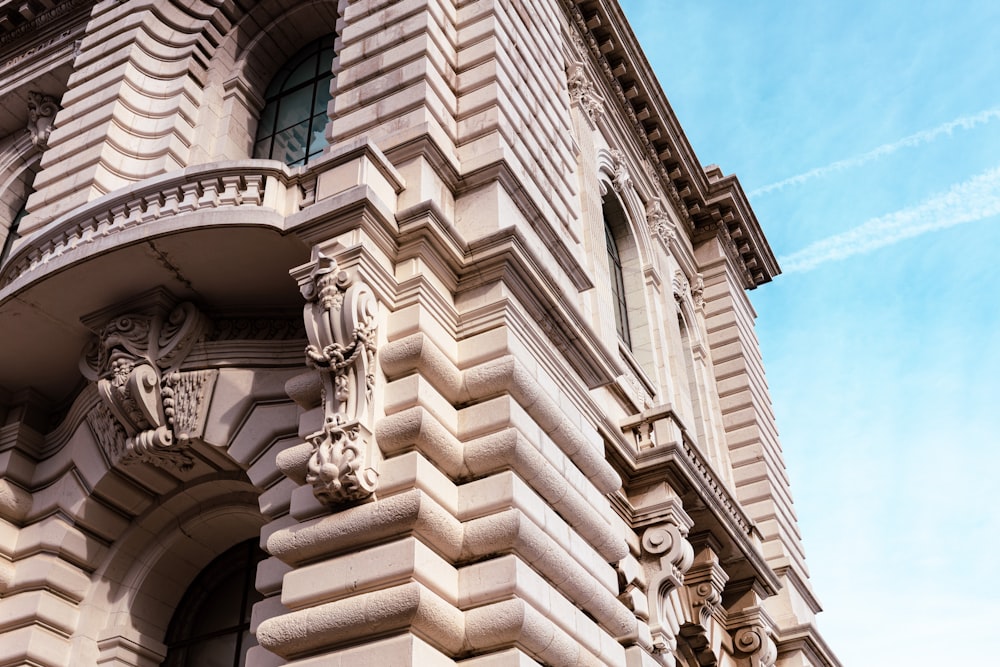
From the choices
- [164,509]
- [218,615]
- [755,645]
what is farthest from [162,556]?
[755,645]

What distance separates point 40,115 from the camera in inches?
818

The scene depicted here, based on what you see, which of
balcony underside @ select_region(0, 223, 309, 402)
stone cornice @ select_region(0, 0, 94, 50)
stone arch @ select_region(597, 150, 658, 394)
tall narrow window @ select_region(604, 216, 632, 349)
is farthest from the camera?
stone cornice @ select_region(0, 0, 94, 50)

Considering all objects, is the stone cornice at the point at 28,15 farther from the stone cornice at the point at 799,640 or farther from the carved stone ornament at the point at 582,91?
the stone cornice at the point at 799,640

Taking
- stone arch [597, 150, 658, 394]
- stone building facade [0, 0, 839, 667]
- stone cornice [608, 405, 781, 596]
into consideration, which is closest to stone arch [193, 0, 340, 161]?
stone building facade [0, 0, 839, 667]

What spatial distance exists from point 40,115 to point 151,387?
11805mm

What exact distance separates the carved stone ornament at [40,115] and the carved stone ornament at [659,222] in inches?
505

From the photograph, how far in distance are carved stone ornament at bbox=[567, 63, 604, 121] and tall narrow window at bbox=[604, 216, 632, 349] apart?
8.05 ft

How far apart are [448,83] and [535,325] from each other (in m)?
4.01

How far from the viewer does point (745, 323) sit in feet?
86.4

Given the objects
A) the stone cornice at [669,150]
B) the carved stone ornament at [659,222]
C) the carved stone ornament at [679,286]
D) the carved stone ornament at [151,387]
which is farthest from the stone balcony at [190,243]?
the carved stone ornament at [679,286]

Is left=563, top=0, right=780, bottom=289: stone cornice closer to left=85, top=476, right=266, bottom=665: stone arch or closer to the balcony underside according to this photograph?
the balcony underside

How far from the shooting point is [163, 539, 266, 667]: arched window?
1223 centimetres

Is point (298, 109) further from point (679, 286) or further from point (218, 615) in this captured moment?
point (679, 286)

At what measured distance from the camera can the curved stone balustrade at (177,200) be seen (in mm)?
11445
